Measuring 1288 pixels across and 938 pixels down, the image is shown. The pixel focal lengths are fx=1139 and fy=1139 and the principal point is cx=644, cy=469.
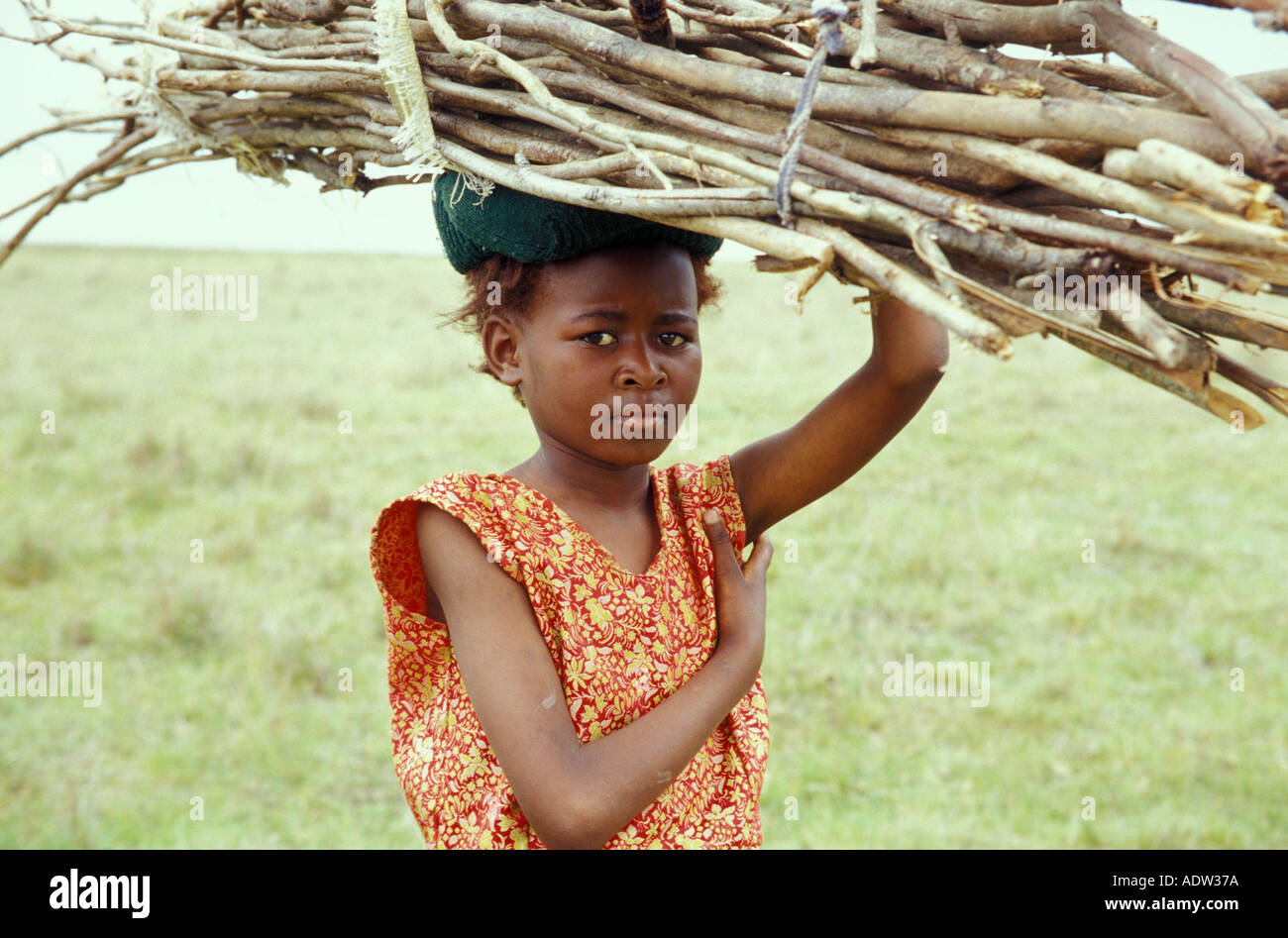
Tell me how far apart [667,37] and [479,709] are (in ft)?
3.06

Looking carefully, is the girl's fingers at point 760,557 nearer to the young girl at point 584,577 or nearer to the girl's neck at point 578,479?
the young girl at point 584,577

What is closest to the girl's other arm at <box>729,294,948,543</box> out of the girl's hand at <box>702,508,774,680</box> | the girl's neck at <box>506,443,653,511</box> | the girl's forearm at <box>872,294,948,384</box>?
the girl's forearm at <box>872,294,948,384</box>

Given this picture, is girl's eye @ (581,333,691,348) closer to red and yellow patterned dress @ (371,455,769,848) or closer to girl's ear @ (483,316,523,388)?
girl's ear @ (483,316,523,388)

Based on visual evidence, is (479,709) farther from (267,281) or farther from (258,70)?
(267,281)

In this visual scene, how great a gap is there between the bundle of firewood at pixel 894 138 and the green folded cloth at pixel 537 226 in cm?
5

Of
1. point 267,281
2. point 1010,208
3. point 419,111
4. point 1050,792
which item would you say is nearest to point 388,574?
point 419,111

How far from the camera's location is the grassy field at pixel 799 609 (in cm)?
377

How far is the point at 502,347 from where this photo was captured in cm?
185

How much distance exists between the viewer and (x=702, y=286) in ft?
6.98

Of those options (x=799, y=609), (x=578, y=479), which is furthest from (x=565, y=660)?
(x=799, y=609)

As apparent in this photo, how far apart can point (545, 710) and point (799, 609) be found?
3.69m

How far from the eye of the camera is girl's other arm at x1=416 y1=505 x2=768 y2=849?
1521mm

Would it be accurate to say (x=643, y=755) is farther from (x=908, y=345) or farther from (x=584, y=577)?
(x=908, y=345)

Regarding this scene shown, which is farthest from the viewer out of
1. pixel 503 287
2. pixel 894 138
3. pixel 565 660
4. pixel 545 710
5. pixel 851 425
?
pixel 851 425
